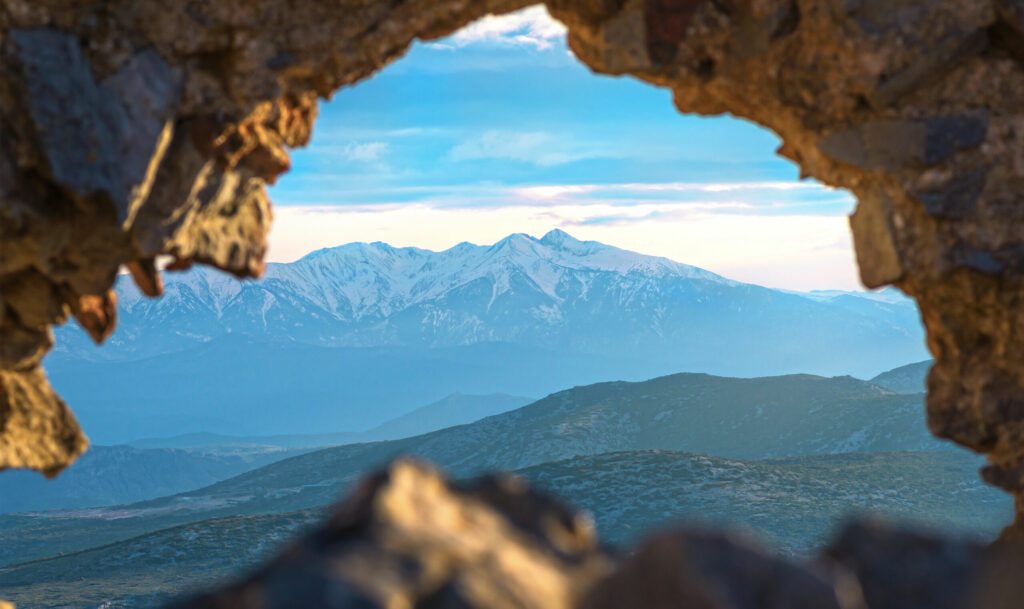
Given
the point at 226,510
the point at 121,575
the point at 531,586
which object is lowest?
the point at 226,510

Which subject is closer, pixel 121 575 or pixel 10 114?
pixel 10 114

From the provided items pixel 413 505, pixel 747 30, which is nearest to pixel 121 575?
pixel 747 30

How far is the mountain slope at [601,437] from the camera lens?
269 ft

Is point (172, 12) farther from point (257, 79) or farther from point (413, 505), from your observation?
point (413, 505)

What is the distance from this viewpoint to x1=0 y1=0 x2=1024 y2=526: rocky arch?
12.2 m

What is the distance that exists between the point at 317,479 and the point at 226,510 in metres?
12.1

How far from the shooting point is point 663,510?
170 ft

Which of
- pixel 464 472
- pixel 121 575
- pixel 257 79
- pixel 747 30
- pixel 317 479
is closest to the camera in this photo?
pixel 257 79

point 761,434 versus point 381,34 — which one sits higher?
point 381,34

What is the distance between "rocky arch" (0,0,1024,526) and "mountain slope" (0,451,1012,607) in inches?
1250

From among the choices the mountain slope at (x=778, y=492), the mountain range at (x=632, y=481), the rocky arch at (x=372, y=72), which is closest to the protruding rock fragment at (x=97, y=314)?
the rocky arch at (x=372, y=72)

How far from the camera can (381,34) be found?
13.3 m

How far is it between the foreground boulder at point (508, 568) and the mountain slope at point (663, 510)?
39171 millimetres

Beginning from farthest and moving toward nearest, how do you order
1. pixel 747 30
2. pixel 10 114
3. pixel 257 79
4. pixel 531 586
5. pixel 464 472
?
1. pixel 464 472
2. pixel 747 30
3. pixel 257 79
4. pixel 10 114
5. pixel 531 586
